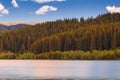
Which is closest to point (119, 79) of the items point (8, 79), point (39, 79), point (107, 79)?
point (107, 79)

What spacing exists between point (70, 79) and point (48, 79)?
409cm

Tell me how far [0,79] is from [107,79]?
63.6 feet

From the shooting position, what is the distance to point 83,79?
245ft

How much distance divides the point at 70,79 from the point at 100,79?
216 inches

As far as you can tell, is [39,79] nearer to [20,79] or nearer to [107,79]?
[20,79]

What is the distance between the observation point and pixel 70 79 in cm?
7431

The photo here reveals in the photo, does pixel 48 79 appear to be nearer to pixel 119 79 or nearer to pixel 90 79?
pixel 90 79

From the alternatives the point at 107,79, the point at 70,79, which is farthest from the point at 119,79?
the point at 70,79

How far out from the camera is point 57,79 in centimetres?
7425

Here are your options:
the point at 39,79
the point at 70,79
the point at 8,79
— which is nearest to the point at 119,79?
the point at 70,79

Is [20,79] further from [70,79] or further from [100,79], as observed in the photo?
[100,79]

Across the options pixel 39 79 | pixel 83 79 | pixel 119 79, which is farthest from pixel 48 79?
pixel 119 79

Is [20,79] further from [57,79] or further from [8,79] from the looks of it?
[57,79]

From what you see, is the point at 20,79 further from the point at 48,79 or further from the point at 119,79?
the point at 119,79
